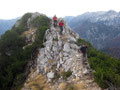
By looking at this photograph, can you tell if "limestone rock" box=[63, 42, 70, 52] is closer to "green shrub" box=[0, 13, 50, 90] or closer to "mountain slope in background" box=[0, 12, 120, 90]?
"mountain slope in background" box=[0, 12, 120, 90]

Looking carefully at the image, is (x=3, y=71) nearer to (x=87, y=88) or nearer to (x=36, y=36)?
(x=36, y=36)

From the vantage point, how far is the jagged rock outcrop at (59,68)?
1426cm

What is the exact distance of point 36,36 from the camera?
2311cm

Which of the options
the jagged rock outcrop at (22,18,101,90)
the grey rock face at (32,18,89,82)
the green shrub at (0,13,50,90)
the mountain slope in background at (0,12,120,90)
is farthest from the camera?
the green shrub at (0,13,50,90)

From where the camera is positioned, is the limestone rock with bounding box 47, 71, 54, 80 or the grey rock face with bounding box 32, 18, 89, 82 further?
the grey rock face with bounding box 32, 18, 89, 82

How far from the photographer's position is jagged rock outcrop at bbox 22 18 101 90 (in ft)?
46.8

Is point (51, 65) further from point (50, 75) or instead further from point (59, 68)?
point (50, 75)

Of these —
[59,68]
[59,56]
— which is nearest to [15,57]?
[59,56]

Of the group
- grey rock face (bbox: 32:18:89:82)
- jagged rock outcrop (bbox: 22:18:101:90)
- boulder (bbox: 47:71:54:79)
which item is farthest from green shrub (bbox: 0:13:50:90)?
boulder (bbox: 47:71:54:79)

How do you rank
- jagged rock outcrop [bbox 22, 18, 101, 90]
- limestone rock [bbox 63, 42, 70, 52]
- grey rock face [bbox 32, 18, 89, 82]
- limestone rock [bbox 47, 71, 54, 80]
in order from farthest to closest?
limestone rock [bbox 63, 42, 70, 52] → grey rock face [bbox 32, 18, 89, 82] → limestone rock [bbox 47, 71, 54, 80] → jagged rock outcrop [bbox 22, 18, 101, 90]

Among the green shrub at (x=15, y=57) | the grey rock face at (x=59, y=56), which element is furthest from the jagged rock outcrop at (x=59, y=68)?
the green shrub at (x=15, y=57)

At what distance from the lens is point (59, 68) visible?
1734 cm

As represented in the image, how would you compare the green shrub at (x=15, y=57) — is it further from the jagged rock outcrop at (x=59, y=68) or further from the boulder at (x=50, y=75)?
the boulder at (x=50, y=75)

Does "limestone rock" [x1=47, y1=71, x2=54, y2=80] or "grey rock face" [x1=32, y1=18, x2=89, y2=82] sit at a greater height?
"grey rock face" [x1=32, y1=18, x2=89, y2=82]
